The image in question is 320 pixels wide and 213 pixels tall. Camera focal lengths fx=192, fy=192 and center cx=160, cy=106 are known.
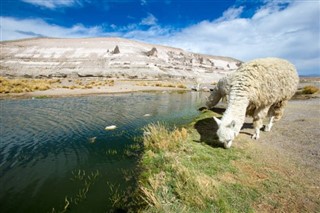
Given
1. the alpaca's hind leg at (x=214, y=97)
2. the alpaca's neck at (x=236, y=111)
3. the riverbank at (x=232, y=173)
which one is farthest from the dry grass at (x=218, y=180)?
the alpaca's hind leg at (x=214, y=97)

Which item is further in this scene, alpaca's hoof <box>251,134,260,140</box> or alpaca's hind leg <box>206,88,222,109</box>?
alpaca's hind leg <box>206,88,222,109</box>

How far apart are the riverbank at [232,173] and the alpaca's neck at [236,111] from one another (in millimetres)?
1301

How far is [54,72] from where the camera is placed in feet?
189

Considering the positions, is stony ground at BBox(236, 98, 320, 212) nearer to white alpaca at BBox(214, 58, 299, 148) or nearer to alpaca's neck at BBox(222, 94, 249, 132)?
white alpaca at BBox(214, 58, 299, 148)

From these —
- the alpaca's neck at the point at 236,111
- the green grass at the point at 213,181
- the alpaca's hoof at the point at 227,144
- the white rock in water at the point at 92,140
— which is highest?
the alpaca's neck at the point at 236,111

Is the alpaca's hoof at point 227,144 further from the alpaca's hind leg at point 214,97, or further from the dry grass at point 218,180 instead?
the alpaca's hind leg at point 214,97

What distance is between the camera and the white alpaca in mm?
8211

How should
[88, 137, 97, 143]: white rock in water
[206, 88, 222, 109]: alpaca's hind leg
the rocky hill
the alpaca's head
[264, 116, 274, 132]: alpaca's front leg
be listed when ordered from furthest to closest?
the rocky hill, [206, 88, 222, 109]: alpaca's hind leg, [264, 116, 274, 132]: alpaca's front leg, [88, 137, 97, 143]: white rock in water, the alpaca's head

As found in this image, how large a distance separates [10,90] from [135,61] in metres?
40.6

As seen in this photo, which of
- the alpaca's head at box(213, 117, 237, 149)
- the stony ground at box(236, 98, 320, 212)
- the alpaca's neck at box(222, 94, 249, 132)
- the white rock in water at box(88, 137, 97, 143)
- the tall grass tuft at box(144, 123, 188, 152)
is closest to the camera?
the stony ground at box(236, 98, 320, 212)

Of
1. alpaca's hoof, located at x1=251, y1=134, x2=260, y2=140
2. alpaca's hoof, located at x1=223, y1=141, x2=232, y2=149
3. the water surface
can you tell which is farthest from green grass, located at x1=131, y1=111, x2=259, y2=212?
alpaca's hoof, located at x1=251, y1=134, x2=260, y2=140

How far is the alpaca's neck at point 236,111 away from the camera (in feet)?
26.8

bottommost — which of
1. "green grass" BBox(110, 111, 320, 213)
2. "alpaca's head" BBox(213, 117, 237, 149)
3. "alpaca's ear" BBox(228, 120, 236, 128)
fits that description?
"green grass" BBox(110, 111, 320, 213)

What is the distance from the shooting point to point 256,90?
9.04m
